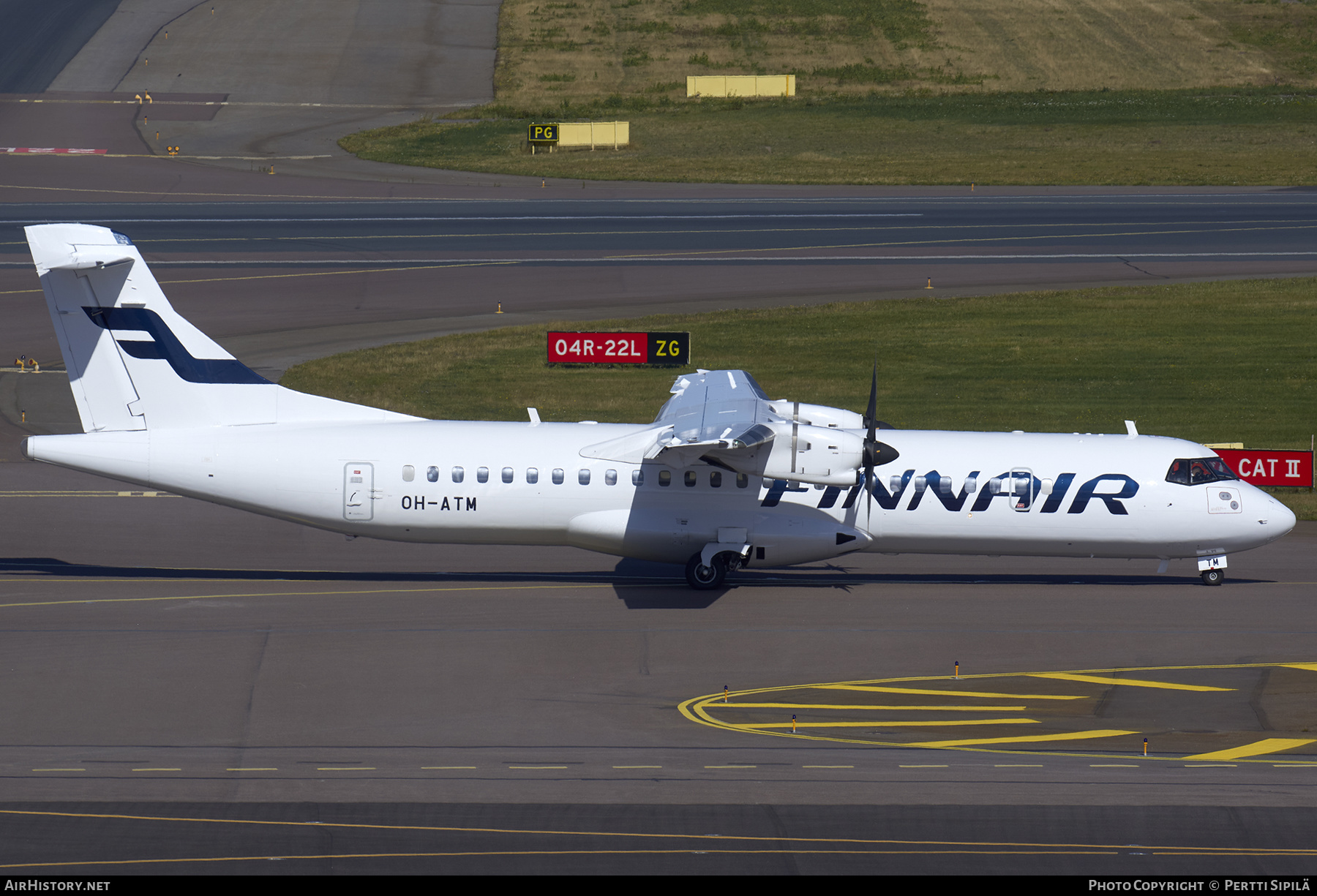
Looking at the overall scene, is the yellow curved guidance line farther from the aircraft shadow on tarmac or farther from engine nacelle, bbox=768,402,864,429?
engine nacelle, bbox=768,402,864,429

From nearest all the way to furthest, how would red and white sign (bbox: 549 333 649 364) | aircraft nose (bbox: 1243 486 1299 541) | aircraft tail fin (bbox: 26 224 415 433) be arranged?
aircraft tail fin (bbox: 26 224 415 433)
aircraft nose (bbox: 1243 486 1299 541)
red and white sign (bbox: 549 333 649 364)

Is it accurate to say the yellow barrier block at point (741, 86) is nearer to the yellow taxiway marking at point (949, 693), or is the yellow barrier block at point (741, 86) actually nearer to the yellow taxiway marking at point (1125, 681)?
the yellow taxiway marking at point (1125, 681)

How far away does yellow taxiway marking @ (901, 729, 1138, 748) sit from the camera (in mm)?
19797

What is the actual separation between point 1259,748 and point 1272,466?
642 inches

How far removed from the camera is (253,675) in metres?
22.1

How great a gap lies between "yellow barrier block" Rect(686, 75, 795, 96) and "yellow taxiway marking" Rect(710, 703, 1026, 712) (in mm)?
72549

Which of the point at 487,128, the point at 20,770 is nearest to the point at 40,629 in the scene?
the point at 20,770

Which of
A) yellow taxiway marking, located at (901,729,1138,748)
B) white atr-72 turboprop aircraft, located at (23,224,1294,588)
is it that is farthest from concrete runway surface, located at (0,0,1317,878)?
white atr-72 turboprop aircraft, located at (23,224,1294,588)

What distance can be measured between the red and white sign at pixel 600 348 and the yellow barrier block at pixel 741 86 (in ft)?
161

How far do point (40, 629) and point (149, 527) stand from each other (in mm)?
7157

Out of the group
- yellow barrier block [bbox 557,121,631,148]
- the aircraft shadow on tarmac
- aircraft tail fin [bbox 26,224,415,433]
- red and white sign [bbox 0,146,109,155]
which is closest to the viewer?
aircraft tail fin [bbox 26,224,415,433]

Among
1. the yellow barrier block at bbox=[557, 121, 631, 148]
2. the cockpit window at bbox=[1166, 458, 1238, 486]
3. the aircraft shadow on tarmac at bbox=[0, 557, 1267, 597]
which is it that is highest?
the yellow barrier block at bbox=[557, 121, 631, 148]

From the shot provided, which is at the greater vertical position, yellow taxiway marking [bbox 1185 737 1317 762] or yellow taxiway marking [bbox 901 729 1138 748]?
yellow taxiway marking [bbox 1185 737 1317 762]
